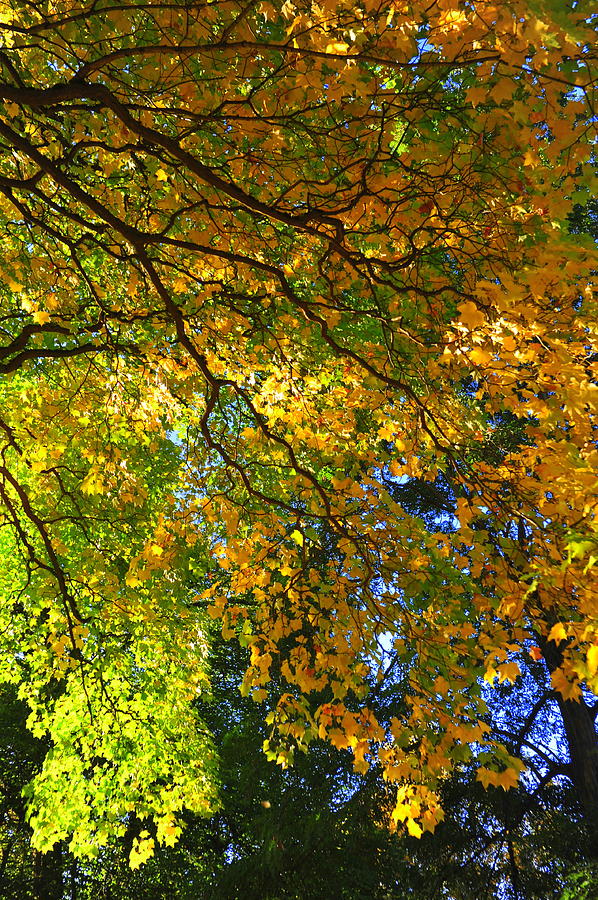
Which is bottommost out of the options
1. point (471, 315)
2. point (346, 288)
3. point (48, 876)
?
point (48, 876)

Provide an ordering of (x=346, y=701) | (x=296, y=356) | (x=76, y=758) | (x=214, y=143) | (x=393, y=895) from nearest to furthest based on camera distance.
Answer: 1. (x=214, y=143)
2. (x=296, y=356)
3. (x=393, y=895)
4. (x=76, y=758)
5. (x=346, y=701)

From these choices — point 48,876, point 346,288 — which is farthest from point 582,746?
point 48,876

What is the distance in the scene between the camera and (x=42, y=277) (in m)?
5.65

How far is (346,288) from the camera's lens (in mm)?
5664

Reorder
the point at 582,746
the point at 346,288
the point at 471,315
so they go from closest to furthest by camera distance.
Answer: the point at 471,315 < the point at 346,288 < the point at 582,746

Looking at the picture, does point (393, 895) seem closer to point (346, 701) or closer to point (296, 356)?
point (346, 701)

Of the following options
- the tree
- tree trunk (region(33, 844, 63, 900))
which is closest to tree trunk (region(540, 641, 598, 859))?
the tree

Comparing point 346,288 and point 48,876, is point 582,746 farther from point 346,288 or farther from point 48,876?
point 48,876

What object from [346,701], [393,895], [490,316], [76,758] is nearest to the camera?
[490,316]

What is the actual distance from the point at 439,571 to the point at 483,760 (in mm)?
1295

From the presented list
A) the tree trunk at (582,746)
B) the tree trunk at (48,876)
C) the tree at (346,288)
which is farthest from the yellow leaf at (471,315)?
the tree trunk at (48,876)

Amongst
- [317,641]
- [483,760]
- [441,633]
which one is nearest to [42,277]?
[317,641]

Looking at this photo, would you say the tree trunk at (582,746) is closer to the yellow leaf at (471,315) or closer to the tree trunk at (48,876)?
the yellow leaf at (471,315)

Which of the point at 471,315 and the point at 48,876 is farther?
the point at 48,876
